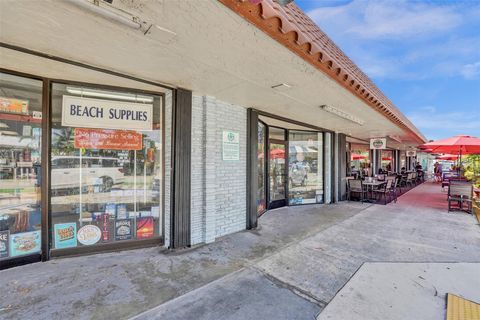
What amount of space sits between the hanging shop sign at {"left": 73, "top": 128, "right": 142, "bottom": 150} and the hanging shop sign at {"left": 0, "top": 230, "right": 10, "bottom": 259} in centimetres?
150

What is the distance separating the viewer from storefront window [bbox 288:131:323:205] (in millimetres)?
7742

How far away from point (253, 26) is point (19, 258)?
14.1ft

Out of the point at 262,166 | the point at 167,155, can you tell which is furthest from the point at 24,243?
the point at 262,166

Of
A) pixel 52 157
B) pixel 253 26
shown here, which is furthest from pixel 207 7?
pixel 52 157

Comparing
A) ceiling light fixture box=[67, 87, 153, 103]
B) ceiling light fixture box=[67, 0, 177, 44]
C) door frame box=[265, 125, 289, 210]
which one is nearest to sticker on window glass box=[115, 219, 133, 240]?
ceiling light fixture box=[67, 87, 153, 103]

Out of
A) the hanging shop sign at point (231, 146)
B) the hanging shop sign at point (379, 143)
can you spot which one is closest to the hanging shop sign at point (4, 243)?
the hanging shop sign at point (231, 146)

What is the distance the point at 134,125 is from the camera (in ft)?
12.8

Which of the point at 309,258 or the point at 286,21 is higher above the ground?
the point at 286,21

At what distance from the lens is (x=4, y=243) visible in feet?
10.4

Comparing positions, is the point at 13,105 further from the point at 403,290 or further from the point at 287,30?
the point at 403,290

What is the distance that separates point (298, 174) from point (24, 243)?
22.9 ft

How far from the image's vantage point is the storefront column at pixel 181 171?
3895mm

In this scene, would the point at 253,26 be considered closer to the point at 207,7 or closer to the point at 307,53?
the point at 207,7

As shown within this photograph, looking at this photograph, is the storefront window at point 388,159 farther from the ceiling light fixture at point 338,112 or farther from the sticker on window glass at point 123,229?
the sticker on window glass at point 123,229
